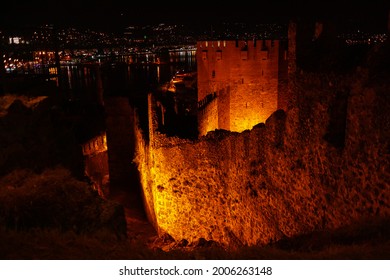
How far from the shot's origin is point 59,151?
34.4ft

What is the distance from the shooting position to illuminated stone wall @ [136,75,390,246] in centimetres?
628

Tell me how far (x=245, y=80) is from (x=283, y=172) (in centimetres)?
1240

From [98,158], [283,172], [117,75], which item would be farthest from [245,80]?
[117,75]

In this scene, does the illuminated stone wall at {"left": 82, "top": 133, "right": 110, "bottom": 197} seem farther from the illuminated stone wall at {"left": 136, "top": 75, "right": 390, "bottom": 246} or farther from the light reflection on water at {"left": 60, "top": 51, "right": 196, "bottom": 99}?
the light reflection on water at {"left": 60, "top": 51, "right": 196, "bottom": 99}

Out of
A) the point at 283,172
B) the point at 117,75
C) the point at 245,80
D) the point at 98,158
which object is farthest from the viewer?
the point at 117,75

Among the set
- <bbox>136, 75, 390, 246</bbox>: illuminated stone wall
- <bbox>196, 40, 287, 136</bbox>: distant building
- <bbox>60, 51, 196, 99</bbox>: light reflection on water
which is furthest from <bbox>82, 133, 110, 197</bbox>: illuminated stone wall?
<bbox>60, 51, 196, 99</bbox>: light reflection on water

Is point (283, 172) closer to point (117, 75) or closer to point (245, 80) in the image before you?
point (245, 80)

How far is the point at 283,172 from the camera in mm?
8773

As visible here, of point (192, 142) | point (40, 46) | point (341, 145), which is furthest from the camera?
point (40, 46)

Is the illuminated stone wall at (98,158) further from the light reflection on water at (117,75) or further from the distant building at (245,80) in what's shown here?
the light reflection on water at (117,75)

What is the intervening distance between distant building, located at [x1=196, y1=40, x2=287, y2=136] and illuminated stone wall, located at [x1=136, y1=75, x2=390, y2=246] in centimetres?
725

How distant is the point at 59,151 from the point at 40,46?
28.4 m
